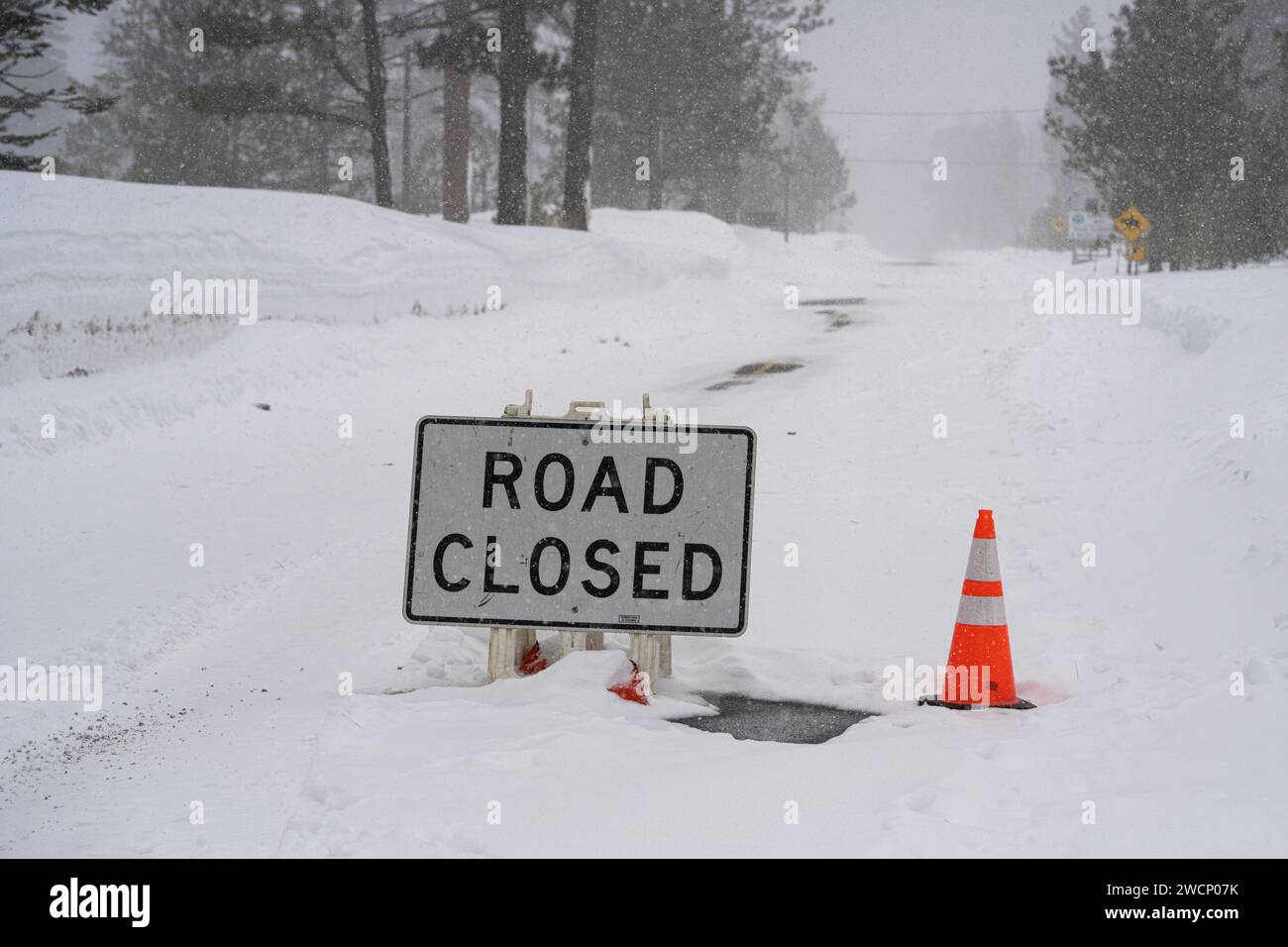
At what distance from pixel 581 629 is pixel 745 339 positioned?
50.9 feet

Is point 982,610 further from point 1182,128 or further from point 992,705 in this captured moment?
point 1182,128

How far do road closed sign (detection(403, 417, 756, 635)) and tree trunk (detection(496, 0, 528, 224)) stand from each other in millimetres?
21048

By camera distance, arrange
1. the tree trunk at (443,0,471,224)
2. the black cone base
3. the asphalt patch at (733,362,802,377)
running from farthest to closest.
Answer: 1. the tree trunk at (443,0,471,224)
2. the asphalt patch at (733,362,802,377)
3. the black cone base

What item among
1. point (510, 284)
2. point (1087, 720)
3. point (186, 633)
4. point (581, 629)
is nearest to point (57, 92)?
point (510, 284)

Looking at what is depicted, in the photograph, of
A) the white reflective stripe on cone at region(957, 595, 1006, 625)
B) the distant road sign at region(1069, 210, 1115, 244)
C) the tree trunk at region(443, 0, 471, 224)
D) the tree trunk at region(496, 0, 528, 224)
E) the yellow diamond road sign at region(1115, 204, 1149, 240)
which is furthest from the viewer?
the distant road sign at region(1069, 210, 1115, 244)

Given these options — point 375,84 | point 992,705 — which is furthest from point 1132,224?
point 992,705

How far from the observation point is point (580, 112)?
27125mm

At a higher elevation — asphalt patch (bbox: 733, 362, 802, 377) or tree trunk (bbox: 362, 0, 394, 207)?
tree trunk (bbox: 362, 0, 394, 207)

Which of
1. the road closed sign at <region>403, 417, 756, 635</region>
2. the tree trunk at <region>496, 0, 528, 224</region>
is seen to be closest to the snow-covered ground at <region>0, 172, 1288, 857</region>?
the road closed sign at <region>403, 417, 756, 635</region>

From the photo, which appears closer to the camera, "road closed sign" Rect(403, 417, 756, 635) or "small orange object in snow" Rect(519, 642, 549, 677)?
"road closed sign" Rect(403, 417, 756, 635)

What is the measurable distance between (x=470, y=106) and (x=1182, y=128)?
25827 millimetres

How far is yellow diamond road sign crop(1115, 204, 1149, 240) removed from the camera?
1048 inches

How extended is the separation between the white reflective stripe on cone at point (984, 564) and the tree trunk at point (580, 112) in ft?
73.5

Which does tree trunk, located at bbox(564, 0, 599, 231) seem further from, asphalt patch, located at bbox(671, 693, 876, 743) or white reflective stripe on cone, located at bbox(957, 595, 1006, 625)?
asphalt patch, located at bbox(671, 693, 876, 743)
